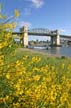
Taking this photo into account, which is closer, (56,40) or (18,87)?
(18,87)

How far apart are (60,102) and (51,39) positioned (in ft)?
417

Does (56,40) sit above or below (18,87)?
below

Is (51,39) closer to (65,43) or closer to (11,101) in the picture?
(65,43)

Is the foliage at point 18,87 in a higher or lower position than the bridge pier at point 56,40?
higher

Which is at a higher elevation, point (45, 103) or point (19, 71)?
point (19, 71)

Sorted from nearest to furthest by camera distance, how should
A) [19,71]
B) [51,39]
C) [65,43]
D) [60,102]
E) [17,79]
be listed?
[19,71] → [17,79] → [60,102] → [51,39] → [65,43]

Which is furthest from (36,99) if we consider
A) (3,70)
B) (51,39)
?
(51,39)

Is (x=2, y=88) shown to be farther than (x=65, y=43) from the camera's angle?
No

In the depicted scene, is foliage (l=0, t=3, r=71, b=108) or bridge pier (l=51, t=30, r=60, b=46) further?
bridge pier (l=51, t=30, r=60, b=46)

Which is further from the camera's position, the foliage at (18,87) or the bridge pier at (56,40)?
the bridge pier at (56,40)

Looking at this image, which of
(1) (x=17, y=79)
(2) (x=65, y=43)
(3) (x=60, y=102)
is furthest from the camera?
(2) (x=65, y=43)

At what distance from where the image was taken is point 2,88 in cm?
451

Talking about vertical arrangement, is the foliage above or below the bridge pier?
above

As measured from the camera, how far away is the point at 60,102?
5254 millimetres
